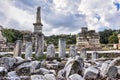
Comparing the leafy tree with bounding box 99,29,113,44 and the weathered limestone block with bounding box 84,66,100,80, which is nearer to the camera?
the weathered limestone block with bounding box 84,66,100,80

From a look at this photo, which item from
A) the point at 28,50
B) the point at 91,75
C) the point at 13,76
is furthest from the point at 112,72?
the point at 28,50

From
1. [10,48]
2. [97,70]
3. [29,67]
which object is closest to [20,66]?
[29,67]

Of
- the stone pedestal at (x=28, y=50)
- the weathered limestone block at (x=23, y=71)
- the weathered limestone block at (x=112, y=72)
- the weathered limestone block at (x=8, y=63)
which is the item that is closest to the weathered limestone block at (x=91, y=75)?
the weathered limestone block at (x=112, y=72)

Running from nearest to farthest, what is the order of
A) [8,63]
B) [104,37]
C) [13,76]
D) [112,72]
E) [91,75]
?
1. [13,76]
2. [91,75]
3. [112,72]
4. [8,63]
5. [104,37]

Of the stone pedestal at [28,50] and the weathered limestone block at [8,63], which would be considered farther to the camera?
the stone pedestal at [28,50]

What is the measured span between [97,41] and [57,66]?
72.1 feet

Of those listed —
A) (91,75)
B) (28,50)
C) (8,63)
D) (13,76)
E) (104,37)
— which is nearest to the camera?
(13,76)

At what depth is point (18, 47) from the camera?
2217 cm

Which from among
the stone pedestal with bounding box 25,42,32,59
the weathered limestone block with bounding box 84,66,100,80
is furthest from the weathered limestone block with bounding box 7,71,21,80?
the stone pedestal with bounding box 25,42,32,59

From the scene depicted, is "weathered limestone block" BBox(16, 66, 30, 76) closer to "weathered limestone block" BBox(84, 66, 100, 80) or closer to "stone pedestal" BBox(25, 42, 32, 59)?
"weathered limestone block" BBox(84, 66, 100, 80)

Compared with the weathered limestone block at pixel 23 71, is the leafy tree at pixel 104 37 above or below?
above

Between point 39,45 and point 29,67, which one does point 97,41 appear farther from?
point 29,67

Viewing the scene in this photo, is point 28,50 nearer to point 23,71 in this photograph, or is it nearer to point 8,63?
point 8,63

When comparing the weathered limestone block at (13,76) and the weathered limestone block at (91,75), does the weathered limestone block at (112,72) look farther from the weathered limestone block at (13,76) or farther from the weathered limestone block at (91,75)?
the weathered limestone block at (13,76)
